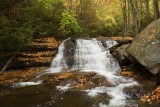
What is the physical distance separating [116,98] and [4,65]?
9.85m

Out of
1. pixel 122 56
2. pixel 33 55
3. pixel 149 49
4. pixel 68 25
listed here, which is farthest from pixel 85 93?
pixel 68 25

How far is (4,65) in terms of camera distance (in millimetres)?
17156

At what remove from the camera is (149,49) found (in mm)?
12109

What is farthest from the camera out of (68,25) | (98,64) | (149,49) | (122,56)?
(68,25)

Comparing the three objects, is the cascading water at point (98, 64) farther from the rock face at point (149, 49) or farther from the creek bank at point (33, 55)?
the rock face at point (149, 49)

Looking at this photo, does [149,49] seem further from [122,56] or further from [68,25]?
[68,25]

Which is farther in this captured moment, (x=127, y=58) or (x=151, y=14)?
(x=151, y=14)

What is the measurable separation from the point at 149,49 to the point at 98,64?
536 centimetres

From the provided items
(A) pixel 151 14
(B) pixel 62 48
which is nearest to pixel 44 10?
(B) pixel 62 48

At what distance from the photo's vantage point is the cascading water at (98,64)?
1117 cm

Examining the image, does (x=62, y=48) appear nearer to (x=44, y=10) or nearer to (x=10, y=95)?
(x=44, y=10)

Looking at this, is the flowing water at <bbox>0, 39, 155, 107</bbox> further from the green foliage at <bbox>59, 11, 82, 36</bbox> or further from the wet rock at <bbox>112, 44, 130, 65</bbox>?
the green foliage at <bbox>59, 11, 82, 36</bbox>

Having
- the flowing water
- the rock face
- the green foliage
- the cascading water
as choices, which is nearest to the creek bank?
the cascading water

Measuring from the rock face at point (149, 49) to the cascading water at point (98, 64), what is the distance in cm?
117
